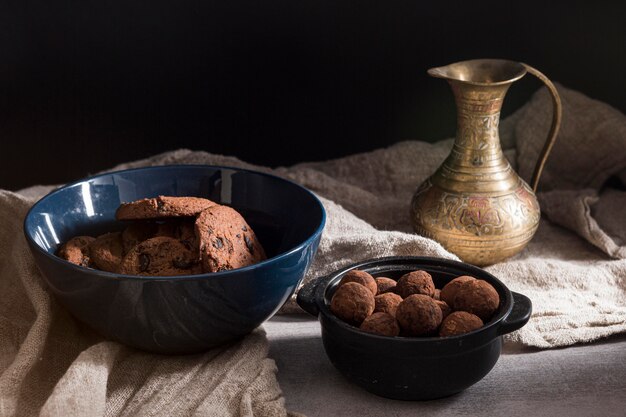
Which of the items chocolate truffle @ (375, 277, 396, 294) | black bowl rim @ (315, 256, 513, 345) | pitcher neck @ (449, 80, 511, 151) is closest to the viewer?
black bowl rim @ (315, 256, 513, 345)

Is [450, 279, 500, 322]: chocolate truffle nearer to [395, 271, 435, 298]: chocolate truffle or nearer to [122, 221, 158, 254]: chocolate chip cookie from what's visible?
[395, 271, 435, 298]: chocolate truffle

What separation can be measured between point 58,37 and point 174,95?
0.23 meters

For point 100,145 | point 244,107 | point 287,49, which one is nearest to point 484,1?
point 287,49

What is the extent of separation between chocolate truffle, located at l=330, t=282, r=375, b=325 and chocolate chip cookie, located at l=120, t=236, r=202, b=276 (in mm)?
154

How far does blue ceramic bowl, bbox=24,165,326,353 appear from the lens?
36.8 inches

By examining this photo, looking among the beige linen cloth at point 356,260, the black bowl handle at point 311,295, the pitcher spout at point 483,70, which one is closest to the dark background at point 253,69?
the beige linen cloth at point 356,260

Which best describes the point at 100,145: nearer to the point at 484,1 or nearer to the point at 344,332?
the point at 484,1

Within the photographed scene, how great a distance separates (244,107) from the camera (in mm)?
1772

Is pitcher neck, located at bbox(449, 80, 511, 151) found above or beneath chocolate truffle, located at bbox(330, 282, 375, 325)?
above

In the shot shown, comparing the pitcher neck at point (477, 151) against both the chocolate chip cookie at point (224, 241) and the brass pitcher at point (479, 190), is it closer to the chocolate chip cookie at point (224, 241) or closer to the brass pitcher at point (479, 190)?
the brass pitcher at point (479, 190)

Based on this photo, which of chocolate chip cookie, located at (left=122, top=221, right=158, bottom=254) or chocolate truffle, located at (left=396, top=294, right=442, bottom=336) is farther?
chocolate chip cookie, located at (left=122, top=221, right=158, bottom=254)

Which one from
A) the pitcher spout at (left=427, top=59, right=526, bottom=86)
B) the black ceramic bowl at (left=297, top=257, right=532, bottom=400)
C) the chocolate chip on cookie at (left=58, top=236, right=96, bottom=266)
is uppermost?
the pitcher spout at (left=427, top=59, right=526, bottom=86)

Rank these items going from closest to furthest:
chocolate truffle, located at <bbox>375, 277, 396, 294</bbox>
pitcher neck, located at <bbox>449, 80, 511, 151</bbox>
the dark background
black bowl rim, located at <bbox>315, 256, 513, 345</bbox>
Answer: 1. black bowl rim, located at <bbox>315, 256, 513, 345</bbox>
2. chocolate truffle, located at <bbox>375, 277, 396, 294</bbox>
3. pitcher neck, located at <bbox>449, 80, 511, 151</bbox>
4. the dark background

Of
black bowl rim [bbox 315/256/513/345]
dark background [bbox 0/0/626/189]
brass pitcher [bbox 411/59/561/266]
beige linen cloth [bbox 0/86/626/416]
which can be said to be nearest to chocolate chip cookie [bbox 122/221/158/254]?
beige linen cloth [bbox 0/86/626/416]
